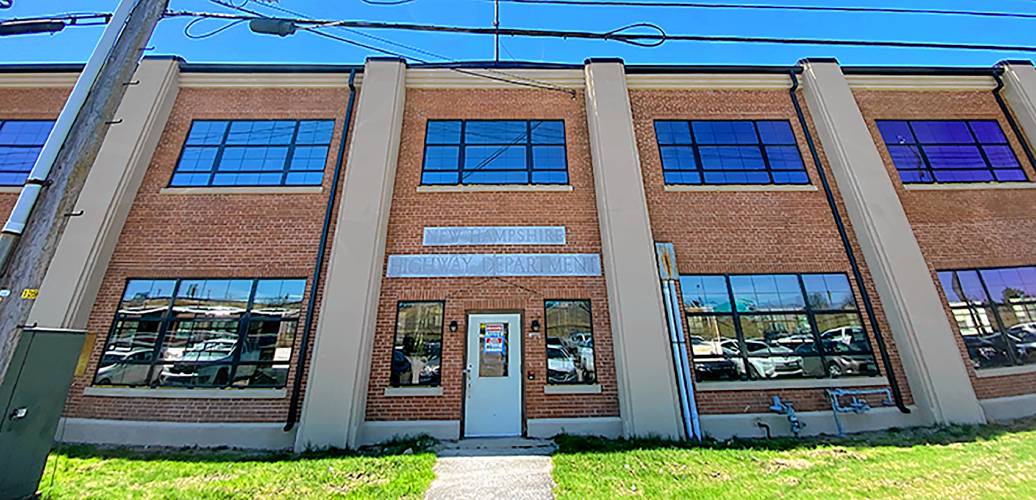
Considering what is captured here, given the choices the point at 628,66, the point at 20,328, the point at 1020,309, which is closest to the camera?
the point at 20,328

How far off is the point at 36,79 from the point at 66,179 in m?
10.8

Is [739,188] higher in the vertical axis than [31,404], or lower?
higher

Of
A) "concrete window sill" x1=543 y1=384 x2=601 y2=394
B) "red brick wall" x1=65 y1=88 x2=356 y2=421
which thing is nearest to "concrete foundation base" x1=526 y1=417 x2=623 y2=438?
"concrete window sill" x1=543 y1=384 x2=601 y2=394

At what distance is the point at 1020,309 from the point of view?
8.96 metres

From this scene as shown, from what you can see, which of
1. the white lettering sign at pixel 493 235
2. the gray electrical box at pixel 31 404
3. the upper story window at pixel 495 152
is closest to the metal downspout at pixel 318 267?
the upper story window at pixel 495 152

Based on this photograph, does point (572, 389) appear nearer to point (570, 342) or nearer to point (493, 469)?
point (570, 342)

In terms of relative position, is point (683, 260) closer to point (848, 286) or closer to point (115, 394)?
point (848, 286)

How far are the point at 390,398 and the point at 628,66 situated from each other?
33.8 ft

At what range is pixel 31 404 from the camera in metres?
4.65

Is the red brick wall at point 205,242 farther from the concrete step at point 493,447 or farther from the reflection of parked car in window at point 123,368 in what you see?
the concrete step at point 493,447

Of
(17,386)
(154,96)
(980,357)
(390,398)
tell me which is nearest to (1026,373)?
(980,357)

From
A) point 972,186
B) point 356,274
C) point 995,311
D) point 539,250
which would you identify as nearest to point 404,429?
point 356,274

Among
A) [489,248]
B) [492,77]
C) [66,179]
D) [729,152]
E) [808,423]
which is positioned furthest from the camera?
[492,77]

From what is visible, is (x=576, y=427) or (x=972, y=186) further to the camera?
(x=972, y=186)
